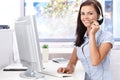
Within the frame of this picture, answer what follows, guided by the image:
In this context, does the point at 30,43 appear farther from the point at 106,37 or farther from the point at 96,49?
the point at 106,37

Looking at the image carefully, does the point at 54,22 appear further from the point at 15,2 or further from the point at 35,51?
the point at 35,51

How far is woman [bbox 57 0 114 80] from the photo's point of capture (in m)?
1.64

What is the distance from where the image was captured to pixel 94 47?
162 centimetres

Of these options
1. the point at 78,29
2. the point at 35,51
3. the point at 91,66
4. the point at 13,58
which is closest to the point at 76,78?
the point at 91,66

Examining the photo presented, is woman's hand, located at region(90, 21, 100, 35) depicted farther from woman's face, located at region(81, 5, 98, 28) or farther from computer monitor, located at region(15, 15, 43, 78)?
computer monitor, located at region(15, 15, 43, 78)

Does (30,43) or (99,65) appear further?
(99,65)

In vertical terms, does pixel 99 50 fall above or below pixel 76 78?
above

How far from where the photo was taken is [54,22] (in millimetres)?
3041

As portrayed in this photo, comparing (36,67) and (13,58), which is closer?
(36,67)

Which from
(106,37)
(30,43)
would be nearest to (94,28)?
(106,37)

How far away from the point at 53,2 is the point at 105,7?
668 mm

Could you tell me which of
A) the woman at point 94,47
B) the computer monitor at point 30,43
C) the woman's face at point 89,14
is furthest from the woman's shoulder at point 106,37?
the computer monitor at point 30,43

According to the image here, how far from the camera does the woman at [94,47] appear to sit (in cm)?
164

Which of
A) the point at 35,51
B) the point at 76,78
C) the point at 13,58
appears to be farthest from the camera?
the point at 13,58
